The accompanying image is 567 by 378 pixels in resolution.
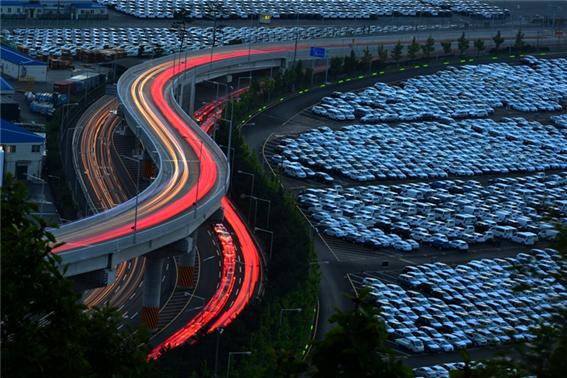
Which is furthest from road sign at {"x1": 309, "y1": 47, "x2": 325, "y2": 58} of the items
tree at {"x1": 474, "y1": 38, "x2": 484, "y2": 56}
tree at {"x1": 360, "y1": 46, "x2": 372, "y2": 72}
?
tree at {"x1": 474, "y1": 38, "x2": 484, "y2": 56}

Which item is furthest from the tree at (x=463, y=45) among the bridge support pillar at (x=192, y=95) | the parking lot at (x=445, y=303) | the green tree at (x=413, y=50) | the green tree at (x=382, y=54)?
the parking lot at (x=445, y=303)

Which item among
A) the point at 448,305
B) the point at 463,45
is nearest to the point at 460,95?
the point at 463,45

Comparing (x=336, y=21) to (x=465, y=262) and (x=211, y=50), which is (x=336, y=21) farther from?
(x=465, y=262)

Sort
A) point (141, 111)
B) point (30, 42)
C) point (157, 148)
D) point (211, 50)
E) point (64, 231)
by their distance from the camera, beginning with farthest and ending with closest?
point (30, 42), point (211, 50), point (141, 111), point (157, 148), point (64, 231)

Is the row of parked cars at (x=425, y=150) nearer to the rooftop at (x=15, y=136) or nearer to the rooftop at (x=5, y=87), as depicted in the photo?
the rooftop at (x=15, y=136)

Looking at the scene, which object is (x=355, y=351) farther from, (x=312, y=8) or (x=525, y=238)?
(x=312, y=8)

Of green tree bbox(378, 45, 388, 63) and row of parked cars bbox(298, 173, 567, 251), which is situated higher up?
green tree bbox(378, 45, 388, 63)

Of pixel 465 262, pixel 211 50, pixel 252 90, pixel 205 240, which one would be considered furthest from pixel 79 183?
pixel 211 50

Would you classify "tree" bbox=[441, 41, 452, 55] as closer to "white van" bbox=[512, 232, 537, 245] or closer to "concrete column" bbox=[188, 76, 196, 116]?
"concrete column" bbox=[188, 76, 196, 116]
